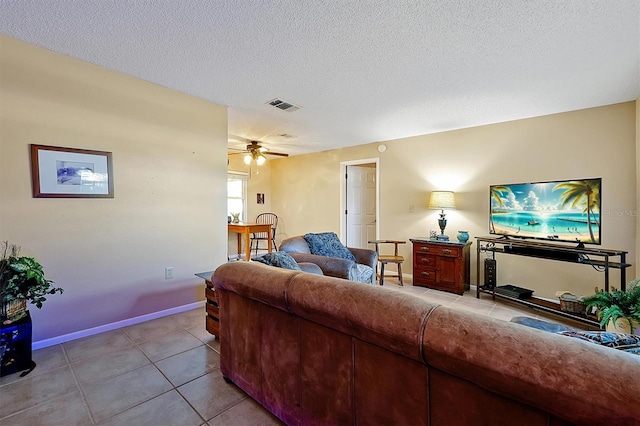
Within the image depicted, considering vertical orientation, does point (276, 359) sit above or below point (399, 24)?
below

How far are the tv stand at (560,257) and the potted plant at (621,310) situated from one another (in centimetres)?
50

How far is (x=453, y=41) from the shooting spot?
200 cm

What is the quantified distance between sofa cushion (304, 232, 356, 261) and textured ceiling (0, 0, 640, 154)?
5.16ft

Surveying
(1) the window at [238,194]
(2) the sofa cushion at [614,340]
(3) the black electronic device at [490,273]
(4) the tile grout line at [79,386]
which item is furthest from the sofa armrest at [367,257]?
(1) the window at [238,194]

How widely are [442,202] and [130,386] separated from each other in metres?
3.91

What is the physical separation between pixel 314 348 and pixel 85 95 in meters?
2.80

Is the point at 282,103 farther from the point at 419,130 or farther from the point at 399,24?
the point at 419,130

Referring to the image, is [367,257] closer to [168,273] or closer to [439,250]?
[439,250]

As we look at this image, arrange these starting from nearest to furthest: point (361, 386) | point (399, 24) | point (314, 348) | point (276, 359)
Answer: point (361, 386) < point (314, 348) < point (276, 359) < point (399, 24)

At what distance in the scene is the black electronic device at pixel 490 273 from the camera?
3577mm

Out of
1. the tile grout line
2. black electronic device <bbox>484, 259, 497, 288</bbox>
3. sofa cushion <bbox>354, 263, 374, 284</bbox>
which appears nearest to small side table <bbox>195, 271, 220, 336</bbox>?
the tile grout line

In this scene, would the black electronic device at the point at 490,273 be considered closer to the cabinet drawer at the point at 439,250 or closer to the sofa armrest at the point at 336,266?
the cabinet drawer at the point at 439,250

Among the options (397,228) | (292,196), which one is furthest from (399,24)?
(292,196)

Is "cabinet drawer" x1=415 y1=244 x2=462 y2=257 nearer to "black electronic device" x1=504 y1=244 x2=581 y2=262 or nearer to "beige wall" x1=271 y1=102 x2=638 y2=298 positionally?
"beige wall" x1=271 y1=102 x2=638 y2=298
